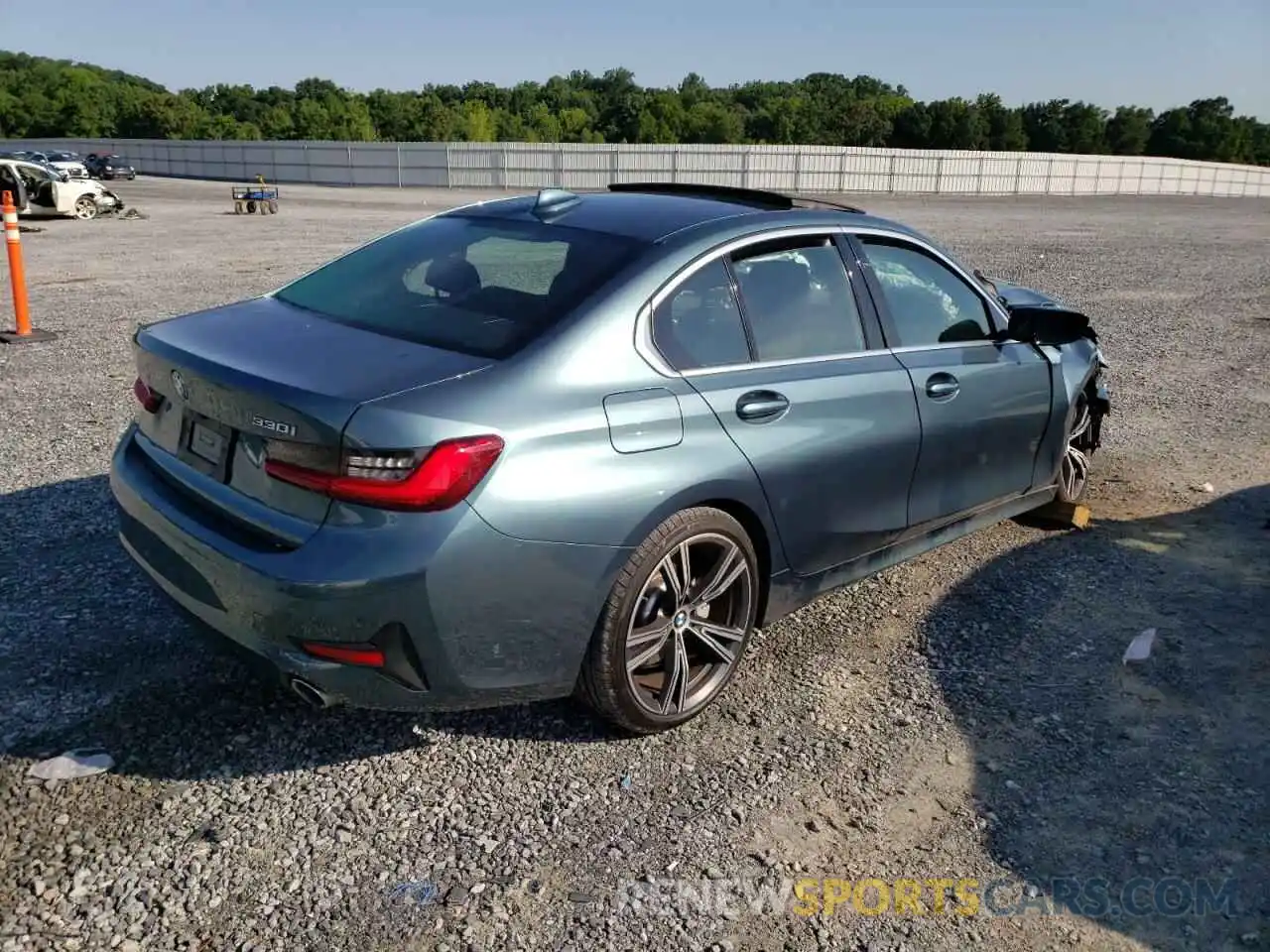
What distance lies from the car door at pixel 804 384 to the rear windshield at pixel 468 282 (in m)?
0.34

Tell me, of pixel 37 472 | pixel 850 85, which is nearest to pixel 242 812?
pixel 37 472

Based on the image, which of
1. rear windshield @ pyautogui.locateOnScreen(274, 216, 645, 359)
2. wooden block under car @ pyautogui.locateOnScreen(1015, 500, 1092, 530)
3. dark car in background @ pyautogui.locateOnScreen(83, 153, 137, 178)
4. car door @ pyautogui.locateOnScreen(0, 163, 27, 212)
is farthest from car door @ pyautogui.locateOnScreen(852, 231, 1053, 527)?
dark car in background @ pyautogui.locateOnScreen(83, 153, 137, 178)

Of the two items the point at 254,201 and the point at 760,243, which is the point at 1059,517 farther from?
the point at 254,201

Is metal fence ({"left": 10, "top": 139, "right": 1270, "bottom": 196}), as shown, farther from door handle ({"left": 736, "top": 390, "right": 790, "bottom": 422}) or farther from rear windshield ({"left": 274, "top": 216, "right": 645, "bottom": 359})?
door handle ({"left": 736, "top": 390, "right": 790, "bottom": 422})

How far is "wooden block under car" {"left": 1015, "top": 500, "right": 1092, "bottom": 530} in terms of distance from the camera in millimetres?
5520

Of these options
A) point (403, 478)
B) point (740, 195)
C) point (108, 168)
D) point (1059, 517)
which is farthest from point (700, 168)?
point (403, 478)

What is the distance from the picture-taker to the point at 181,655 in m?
3.83

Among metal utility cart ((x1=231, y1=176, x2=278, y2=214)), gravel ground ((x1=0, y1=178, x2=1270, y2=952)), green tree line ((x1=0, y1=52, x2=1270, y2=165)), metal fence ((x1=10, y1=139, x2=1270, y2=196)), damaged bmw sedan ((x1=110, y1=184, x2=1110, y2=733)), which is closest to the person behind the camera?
gravel ground ((x1=0, y1=178, x2=1270, y2=952))

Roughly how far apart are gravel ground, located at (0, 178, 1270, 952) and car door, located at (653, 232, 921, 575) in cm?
64

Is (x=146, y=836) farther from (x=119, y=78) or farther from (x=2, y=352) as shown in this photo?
(x=119, y=78)

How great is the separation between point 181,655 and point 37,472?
8.83ft

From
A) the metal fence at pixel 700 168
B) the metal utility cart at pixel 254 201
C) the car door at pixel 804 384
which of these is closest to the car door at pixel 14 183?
the metal utility cart at pixel 254 201

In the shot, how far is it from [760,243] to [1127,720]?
2141 millimetres

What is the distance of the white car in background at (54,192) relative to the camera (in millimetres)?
23641
